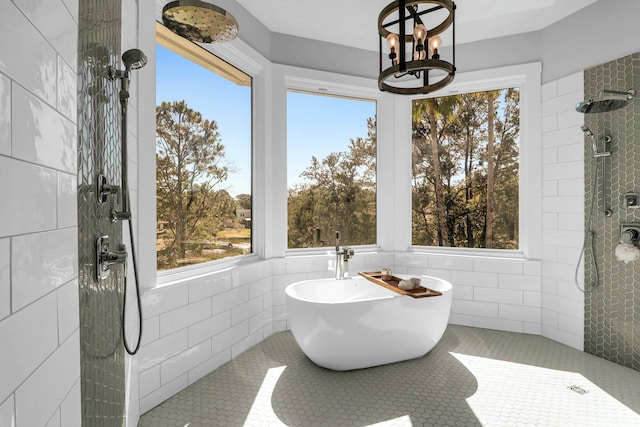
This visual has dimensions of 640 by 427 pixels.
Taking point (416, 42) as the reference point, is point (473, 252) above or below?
below

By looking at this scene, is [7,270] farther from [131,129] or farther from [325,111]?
[325,111]

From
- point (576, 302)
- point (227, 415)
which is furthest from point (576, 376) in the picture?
point (227, 415)

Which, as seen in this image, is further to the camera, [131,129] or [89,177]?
[131,129]

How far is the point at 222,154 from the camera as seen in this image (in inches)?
128

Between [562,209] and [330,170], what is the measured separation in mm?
2299

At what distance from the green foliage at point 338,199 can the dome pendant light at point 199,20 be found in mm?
2137

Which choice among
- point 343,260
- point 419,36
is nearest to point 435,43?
point 419,36

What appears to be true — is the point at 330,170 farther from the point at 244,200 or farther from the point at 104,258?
the point at 104,258

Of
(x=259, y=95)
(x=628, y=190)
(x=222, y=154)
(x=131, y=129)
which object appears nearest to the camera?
(x=131, y=129)

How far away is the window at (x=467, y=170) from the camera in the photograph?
3.94 metres

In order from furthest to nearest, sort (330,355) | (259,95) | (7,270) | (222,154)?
1. (259,95)
2. (222,154)
3. (330,355)
4. (7,270)

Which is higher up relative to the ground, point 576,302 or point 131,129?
point 131,129

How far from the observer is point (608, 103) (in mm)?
2844

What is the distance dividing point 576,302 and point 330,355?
236 cm
